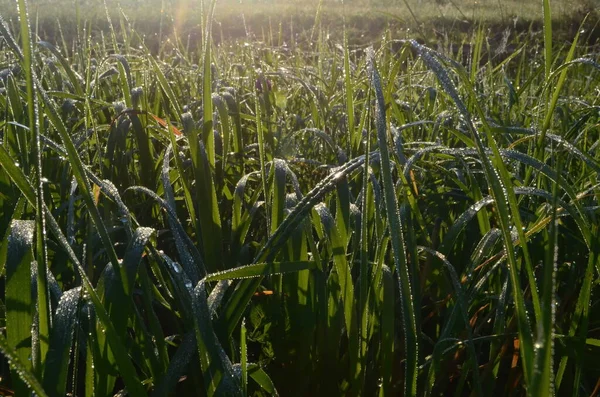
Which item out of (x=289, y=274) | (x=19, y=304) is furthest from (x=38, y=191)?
(x=289, y=274)

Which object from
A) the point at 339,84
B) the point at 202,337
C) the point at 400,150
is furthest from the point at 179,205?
the point at 339,84

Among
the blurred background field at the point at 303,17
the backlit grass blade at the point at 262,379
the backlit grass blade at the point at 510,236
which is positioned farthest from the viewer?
the blurred background field at the point at 303,17

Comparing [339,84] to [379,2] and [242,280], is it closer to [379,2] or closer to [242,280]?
[242,280]

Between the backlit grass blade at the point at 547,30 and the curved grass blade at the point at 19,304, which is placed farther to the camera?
the backlit grass blade at the point at 547,30

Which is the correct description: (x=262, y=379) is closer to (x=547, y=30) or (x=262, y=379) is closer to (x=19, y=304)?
(x=19, y=304)

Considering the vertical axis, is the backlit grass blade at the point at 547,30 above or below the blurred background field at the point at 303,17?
above

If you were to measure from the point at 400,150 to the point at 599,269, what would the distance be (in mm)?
323

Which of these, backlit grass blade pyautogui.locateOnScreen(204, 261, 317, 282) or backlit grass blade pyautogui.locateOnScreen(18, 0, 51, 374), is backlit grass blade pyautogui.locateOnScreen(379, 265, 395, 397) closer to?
backlit grass blade pyautogui.locateOnScreen(204, 261, 317, 282)

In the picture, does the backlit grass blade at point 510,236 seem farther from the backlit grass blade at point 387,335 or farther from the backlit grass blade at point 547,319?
the backlit grass blade at point 387,335

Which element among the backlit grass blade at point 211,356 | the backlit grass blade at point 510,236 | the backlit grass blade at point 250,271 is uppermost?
the backlit grass blade at point 510,236

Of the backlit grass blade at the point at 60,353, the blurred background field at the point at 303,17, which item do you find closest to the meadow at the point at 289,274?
the backlit grass blade at the point at 60,353

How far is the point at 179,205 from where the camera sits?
4.29 ft

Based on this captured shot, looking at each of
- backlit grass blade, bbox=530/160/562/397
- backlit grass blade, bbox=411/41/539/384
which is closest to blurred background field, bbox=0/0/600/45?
backlit grass blade, bbox=411/41/539/384

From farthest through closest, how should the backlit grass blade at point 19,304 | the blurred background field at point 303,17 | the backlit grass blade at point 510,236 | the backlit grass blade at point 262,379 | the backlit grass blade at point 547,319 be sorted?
1. the blurred background field at point 303,17
2. the backlit grass blade at point 262,379
3. the backlit grass blade at point 19,304
4. the backlit grass blade at point 510,236
5. the backlit grass blade at point 547,319
